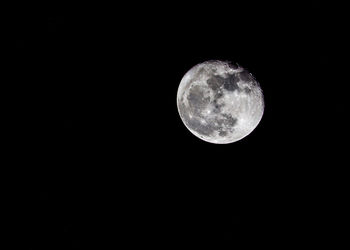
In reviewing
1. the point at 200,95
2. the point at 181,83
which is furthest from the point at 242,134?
the point at 181,83

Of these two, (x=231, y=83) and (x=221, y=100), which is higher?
(x=231, y=83)

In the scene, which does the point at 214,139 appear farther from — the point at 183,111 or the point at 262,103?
the point at 262,103

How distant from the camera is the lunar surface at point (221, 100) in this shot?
11.7 ft

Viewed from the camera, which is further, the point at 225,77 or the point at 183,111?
the point at 183,111

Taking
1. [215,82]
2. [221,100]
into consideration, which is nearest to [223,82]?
[215,82]

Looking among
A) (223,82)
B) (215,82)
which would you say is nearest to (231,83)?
(223,82)

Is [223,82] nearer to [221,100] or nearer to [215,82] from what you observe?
[215,82]

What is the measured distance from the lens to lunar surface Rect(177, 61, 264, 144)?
3564 millimetres

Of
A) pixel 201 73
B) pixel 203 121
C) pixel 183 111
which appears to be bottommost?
pixel 203 121

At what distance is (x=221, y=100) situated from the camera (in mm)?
3543

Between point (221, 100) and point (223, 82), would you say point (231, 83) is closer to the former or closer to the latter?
point (223, 82)

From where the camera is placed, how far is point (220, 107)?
3.56 metres

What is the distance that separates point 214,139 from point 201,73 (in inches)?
41.4

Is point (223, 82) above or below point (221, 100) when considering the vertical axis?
above
